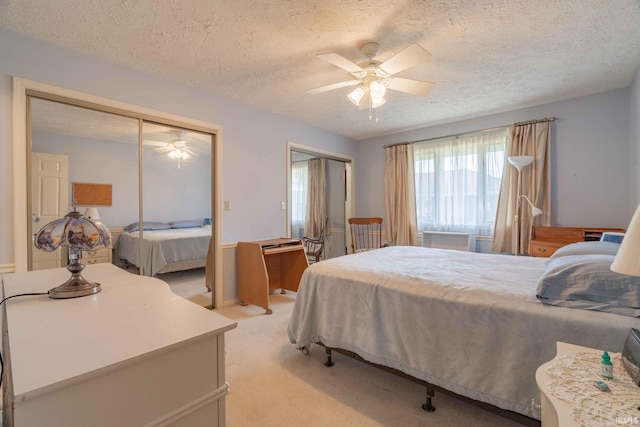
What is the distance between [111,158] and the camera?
8.85ft

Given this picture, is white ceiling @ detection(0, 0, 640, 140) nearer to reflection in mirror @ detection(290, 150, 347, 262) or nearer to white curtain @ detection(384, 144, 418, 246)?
white curtain @ detection(384, 144, 418, 246)

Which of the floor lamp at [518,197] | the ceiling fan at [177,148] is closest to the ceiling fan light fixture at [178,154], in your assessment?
the ceiling fan at [177,148]

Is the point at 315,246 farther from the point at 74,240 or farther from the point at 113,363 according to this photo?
the point at 113,363

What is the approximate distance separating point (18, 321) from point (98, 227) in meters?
0.45

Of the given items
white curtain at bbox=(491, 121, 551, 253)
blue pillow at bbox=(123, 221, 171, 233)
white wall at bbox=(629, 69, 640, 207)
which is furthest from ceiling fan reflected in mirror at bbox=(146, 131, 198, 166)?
white wall at bbox=(629, 69, 640, 207)

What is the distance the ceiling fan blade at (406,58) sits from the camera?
190 centimetres

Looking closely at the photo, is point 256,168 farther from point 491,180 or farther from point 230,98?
point 491,180

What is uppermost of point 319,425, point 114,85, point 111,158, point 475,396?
point 114,85

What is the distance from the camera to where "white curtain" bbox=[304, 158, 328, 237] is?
232 inches

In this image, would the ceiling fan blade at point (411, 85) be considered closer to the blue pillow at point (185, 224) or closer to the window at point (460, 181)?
the window at point (460, 181)

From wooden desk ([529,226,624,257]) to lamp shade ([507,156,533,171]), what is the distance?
0.76 m

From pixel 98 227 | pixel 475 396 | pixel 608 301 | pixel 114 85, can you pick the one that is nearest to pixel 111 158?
pixel 114 85

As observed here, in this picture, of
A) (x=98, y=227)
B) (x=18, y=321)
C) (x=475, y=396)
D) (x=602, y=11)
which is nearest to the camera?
(x=18, y=321)

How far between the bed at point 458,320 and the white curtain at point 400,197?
2278 mm
